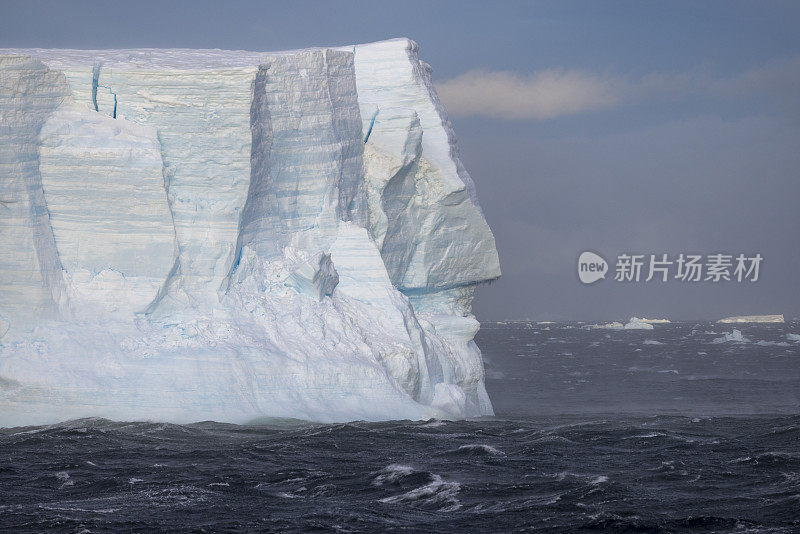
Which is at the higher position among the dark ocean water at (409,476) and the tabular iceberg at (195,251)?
the tabular iceberg at (195,251)

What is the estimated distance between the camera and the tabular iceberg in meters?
17.3

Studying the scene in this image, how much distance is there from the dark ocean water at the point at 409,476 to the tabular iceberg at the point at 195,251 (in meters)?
0.96

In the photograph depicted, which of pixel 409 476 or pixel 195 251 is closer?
pixel 409 476

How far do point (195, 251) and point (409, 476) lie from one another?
308 inches

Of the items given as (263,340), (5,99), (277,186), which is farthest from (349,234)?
(5,99)

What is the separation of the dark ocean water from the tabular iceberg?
961 millimetres

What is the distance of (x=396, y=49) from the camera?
24.5m

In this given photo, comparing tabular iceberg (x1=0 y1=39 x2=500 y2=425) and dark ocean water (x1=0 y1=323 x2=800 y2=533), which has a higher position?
tabular iceberg (x1=0 y1=39 x2=500 y2=425)

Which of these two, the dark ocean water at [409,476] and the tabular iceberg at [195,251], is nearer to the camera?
the dark ocean water at [409,476]

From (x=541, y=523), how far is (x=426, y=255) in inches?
533

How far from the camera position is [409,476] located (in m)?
13.3

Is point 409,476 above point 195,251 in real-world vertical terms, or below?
below

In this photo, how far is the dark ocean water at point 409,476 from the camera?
10.8 meters

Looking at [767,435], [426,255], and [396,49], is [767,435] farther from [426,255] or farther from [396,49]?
[396,49]
